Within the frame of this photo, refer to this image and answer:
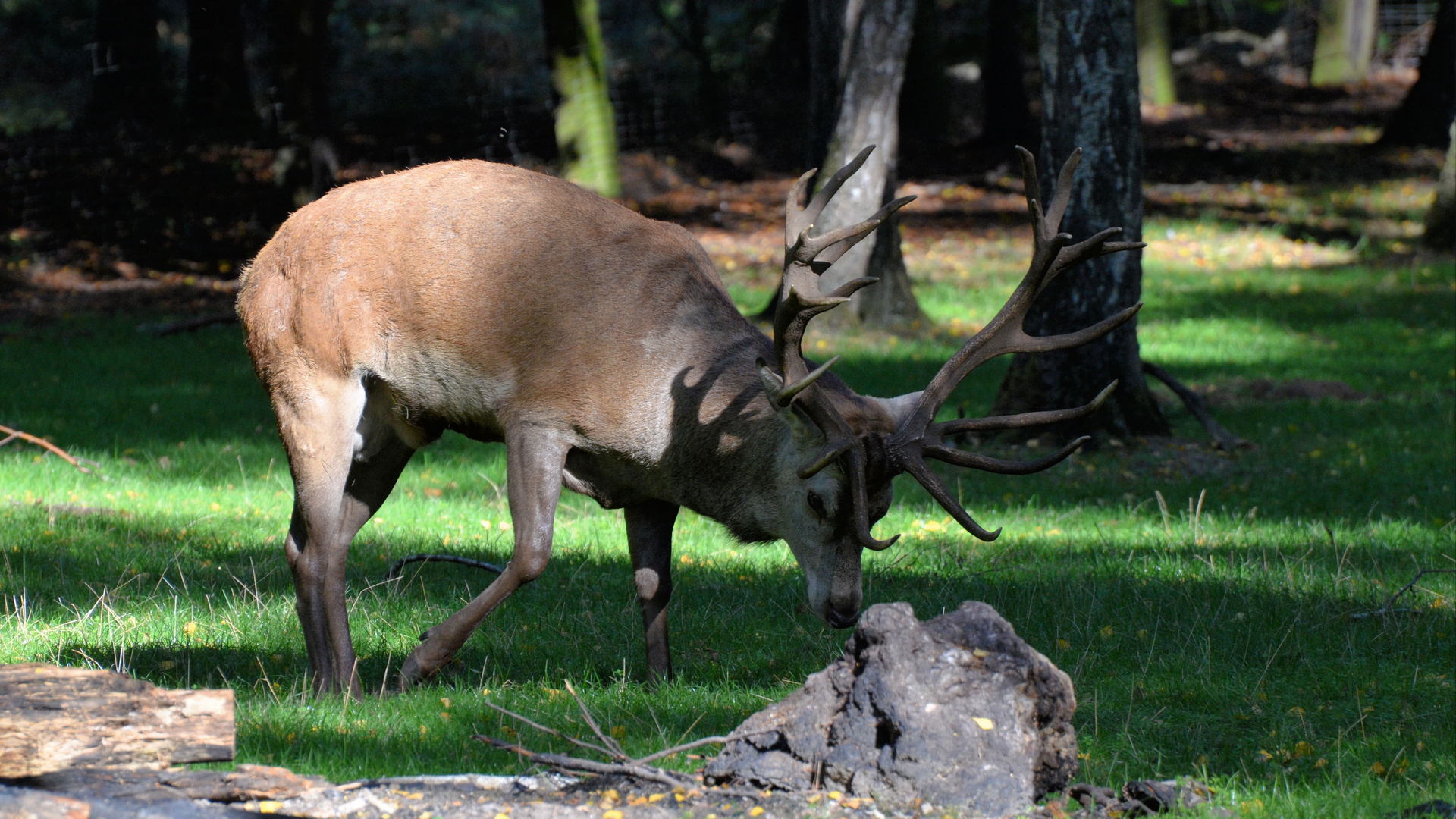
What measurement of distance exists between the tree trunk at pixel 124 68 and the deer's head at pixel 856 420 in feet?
68.5

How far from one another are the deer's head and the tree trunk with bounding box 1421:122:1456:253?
15267mm

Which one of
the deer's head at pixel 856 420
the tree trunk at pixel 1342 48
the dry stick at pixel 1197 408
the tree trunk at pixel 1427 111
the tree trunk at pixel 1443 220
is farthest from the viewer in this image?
the tree trunk at pixel 1342 48

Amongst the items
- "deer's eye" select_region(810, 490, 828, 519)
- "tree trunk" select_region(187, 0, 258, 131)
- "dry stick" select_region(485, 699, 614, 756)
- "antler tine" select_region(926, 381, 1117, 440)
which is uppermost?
"tree trunk" select_region(187, 0, 258, 131)

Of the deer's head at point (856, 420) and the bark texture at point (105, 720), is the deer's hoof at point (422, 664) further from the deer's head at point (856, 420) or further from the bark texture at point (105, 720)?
the bark texture at point (105, 720)

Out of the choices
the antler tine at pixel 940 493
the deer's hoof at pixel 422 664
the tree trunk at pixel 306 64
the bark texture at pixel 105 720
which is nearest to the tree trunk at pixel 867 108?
the tree trunk at pixel 306 64

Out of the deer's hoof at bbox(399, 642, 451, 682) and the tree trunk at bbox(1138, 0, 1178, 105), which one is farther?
the tree trunk at bbox(1138, 0, 1178, 105)

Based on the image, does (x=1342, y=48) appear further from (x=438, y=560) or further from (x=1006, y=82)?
(x=438, y=560)

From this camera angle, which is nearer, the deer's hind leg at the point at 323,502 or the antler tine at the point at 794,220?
the antler tine at the point at 794,220

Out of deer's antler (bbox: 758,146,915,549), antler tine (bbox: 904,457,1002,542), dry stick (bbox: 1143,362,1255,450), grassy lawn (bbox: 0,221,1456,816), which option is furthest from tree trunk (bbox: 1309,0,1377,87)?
antler tine (bbox: 904,457,1002,542)

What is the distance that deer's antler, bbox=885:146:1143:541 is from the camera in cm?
554

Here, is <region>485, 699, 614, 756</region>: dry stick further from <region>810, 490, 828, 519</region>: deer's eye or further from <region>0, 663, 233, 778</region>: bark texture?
<region>810, 490, 828, 519</region>: deer's eye

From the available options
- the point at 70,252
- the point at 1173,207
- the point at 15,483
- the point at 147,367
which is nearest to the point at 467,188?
the point at 15,483

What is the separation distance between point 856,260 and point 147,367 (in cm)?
717

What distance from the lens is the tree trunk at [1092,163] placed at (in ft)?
34.7
